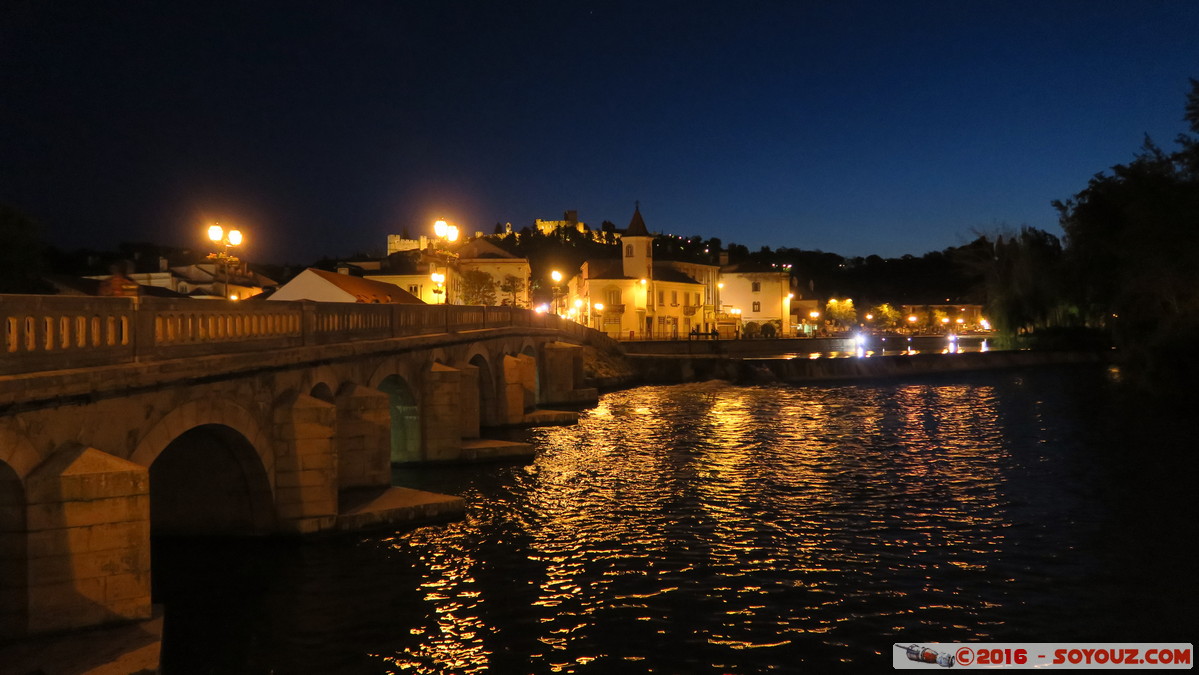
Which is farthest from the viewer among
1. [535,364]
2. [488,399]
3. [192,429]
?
[535,364]

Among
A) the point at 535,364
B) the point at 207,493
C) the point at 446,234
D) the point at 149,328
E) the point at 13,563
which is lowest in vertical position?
the point at 207,493

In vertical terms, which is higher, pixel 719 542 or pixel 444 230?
pixel 444 230

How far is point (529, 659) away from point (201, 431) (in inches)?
267

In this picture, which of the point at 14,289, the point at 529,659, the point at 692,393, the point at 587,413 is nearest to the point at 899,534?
the point at 529,659

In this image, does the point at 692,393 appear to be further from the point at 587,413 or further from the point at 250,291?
the point at 250,291

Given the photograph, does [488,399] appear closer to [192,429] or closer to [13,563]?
[192,429]

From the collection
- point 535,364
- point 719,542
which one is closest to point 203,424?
point 719,542

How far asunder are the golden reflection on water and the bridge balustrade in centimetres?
478

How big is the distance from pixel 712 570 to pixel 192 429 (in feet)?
29.8

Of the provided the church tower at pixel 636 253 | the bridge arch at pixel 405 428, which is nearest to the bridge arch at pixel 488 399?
the bridge arch at pixel 405 428

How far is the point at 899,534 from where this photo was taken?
1884cm

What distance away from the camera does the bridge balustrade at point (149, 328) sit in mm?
9750

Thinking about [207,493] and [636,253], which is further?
[636,253]

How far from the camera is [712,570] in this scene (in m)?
16.3
